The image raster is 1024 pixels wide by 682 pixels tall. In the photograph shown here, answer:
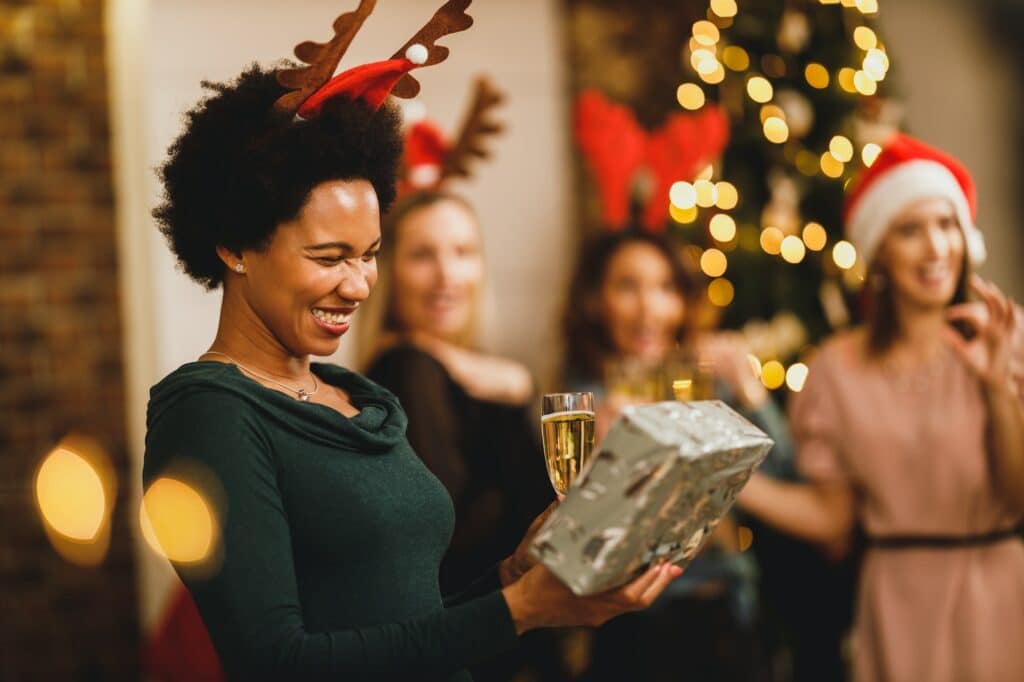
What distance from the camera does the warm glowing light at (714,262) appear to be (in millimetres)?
3338

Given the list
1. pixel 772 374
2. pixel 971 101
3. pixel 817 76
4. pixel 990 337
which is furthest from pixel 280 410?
pixel 971 101

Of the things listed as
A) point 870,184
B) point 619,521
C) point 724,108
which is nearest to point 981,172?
point 724,108

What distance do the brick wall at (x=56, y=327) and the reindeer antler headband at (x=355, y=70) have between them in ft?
8.35

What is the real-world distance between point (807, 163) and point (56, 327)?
2.55 m

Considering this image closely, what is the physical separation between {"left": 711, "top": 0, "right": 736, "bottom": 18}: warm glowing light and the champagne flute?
244 centimetres

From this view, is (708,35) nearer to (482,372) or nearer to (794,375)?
(794,375)

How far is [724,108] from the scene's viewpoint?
134 inches

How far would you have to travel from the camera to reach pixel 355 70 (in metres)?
1.24

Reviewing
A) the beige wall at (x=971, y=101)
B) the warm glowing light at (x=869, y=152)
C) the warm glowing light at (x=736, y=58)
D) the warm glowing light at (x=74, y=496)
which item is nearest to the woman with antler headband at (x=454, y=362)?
the warm glowing light at (x=736, y=58)

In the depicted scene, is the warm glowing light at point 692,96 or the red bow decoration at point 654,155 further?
the warm glowing light at point 692,96

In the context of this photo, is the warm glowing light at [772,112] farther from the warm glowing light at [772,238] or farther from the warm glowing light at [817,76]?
the warm glowing light at [772,238]

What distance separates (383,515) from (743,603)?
5.51 feet

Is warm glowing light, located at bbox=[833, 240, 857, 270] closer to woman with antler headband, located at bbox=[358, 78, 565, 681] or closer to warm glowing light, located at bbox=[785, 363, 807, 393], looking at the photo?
warm glowing light, located at bbox=[785, 363, 807, 393]

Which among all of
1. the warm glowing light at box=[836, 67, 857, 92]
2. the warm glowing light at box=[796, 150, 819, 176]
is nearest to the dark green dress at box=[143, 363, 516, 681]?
the warm glowing light at box=[796, 150, 819, 176]
